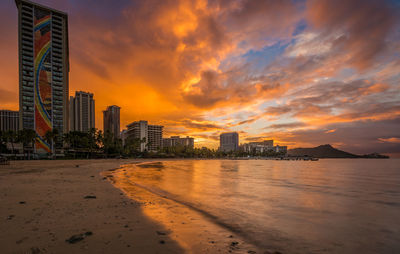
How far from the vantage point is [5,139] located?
A: 8825 cm

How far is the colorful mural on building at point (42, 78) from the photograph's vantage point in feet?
388

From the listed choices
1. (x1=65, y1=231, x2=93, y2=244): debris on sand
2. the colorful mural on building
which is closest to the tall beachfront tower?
the colorful mural on building

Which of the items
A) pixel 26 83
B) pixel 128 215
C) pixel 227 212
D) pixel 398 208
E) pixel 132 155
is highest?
pixel 26 83

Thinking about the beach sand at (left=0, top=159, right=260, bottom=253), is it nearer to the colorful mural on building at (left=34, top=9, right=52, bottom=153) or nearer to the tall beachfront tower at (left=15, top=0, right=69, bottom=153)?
the tall beachfront tower at (left=15, top=0, right=69, bottom=153)

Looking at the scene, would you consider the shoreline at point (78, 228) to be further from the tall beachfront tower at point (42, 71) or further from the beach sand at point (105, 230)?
the tall beachfront tower at point (42, 71)

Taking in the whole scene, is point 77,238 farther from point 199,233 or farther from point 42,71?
point 42,71

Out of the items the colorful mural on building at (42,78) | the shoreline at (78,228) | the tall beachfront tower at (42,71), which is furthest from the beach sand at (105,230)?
the colorful mural on building at (42,78)

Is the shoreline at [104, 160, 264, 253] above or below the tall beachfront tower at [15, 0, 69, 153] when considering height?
below

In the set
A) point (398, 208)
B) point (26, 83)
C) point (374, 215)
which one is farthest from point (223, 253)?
point (26, 83)

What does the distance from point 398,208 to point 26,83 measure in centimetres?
16444

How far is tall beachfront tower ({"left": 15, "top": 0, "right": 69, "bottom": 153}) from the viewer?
388 feet

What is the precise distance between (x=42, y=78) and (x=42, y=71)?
4.79 m

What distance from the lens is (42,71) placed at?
125188 mm

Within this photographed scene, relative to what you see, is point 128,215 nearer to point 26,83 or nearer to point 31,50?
point 26,83
